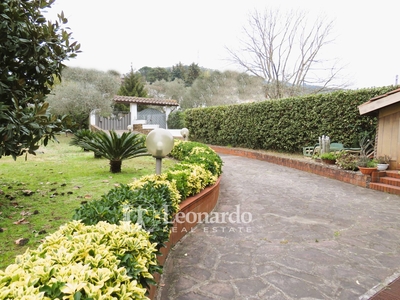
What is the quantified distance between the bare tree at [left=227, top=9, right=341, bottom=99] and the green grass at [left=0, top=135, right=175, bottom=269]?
539 inches

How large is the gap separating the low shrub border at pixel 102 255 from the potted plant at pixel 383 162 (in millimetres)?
6077

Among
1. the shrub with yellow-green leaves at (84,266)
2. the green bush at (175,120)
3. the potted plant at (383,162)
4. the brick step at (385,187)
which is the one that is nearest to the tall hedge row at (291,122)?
the potted plant at (383,162)

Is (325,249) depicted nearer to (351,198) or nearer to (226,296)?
(226,296)

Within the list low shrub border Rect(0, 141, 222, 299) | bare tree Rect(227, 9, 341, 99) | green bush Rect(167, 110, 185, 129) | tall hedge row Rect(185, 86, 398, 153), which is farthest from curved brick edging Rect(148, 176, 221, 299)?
green bush Rect(167, 110, 185, 129)

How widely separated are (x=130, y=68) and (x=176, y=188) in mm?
30603

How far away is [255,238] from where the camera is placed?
12.0ft

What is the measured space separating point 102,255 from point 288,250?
2485 millimetres

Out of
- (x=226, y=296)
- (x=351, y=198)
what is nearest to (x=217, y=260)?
(x=226, y=296)

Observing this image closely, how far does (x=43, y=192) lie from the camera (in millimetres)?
4336

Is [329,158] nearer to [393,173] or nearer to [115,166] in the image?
[393,173]

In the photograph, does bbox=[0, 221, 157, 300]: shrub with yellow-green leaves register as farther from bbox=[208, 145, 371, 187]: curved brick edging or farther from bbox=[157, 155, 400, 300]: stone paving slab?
bbox=[208, 145, 371, 187]: curved brick edging

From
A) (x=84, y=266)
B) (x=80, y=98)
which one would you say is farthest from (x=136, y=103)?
(x=84, y=266)

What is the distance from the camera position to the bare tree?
54.2ft

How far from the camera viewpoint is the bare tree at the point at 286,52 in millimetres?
16531
